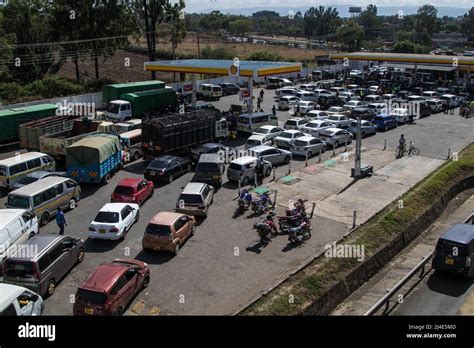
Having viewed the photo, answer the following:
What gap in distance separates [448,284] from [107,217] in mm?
12681

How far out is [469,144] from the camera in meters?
34.8

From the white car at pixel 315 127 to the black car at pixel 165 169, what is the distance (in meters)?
11.6

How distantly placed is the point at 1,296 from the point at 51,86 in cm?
3810

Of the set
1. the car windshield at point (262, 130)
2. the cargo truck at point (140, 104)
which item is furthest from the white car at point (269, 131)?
the cargo truck at point (140, 104)

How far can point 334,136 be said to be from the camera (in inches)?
1305

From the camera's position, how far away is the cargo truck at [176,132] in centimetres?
2756

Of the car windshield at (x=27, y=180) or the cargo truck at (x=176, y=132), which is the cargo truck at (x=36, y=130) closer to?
the cargo truck at (x=176, y=132)

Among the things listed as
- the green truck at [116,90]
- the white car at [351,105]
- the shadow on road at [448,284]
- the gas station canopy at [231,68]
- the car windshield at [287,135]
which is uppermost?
the gas station canopy at [231,68]

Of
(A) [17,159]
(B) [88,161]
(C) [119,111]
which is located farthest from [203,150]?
(C) [119,111]

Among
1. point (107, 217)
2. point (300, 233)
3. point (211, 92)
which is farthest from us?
point (211, 92)

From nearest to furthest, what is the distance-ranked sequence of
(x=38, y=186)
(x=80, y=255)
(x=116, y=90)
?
(x=80, y=255), (x=38, y=186), (x=116, y=90)

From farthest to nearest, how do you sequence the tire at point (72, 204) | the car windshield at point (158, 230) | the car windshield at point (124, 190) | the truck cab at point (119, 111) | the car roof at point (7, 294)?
the truck cab at point (119, 111)
the tire at point (72, 204)
the car windshield at point (124, 190)
the car windshield at point (158, 230)
the car roof at point (7, 294)

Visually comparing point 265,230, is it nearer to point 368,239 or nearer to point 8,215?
point 368,239
